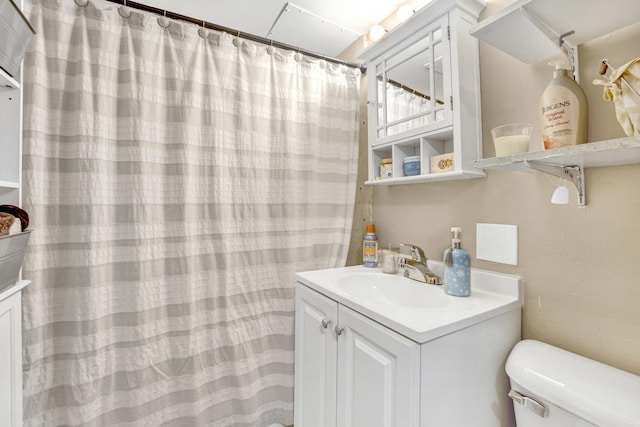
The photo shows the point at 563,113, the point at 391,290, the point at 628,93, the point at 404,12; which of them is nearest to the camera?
the point at 628,93

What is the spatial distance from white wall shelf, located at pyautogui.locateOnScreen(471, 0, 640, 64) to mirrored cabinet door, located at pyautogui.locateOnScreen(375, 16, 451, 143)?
266mm

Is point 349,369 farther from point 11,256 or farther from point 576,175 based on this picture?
point 11,256

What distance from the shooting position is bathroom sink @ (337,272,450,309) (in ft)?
3.83

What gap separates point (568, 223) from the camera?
0.91 meters

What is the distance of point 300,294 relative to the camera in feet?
4.45

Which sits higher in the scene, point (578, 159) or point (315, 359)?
point (578, 159)

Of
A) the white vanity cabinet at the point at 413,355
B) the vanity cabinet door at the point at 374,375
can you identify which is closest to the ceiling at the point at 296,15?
the white vanity cabinet at the point at 413,355

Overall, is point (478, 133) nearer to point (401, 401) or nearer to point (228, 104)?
point (401, 401)

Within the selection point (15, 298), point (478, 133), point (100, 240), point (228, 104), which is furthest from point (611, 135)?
point (15, 298)

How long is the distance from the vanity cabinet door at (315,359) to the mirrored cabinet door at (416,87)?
0.86 metres

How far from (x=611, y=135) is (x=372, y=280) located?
0.98 metres

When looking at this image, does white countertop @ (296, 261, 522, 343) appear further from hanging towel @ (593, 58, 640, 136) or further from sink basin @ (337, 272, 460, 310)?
hanging towel @ (593, 58, 640, 136)

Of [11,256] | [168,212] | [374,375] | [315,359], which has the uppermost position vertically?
[168,212]

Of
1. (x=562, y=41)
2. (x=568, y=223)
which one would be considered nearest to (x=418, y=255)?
(x=568, y=223)
